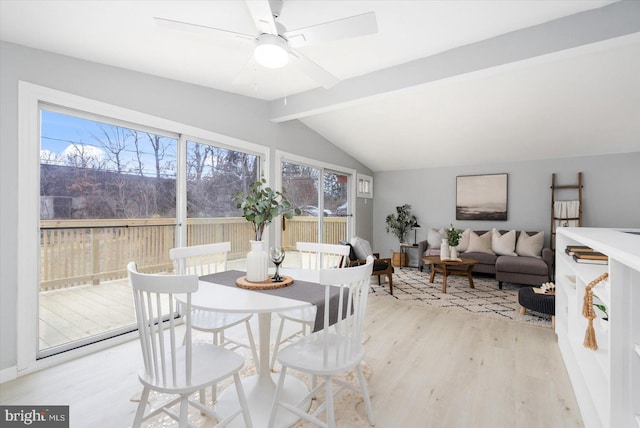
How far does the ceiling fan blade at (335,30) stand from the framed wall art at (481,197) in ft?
17.4

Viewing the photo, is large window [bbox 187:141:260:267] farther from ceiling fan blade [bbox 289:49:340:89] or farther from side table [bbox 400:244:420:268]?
side table [bbox 400:244:420:268]

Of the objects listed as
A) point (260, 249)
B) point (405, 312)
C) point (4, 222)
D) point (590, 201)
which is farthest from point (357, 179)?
point (4, 222)

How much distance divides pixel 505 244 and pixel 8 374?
6.43m

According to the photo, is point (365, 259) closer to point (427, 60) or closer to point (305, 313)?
point (305, 313)

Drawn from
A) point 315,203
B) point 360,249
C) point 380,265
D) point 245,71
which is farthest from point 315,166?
point 245,71

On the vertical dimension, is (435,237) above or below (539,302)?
above

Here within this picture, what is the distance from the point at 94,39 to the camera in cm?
228

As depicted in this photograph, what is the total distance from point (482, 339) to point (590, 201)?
13.5 feet

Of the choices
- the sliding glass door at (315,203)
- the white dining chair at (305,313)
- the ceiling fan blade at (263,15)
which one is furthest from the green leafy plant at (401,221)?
the ceiling fan blade at (263,15)

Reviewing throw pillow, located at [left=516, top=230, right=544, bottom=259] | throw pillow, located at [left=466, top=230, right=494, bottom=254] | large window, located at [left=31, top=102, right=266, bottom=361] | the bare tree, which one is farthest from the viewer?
throw pillow, located at [left=466, top=230, right=494, bottom=254]

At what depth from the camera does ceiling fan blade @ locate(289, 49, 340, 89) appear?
81.8 inches

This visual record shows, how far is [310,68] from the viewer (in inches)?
88.7

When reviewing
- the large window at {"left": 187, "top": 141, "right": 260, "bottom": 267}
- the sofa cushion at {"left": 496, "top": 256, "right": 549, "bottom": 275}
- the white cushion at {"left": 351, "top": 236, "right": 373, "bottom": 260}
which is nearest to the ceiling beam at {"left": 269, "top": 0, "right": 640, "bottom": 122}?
the large window at {"left": 187, "top": 141, "right": 260, "bottom": 267}

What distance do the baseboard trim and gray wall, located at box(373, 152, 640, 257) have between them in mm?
6190
